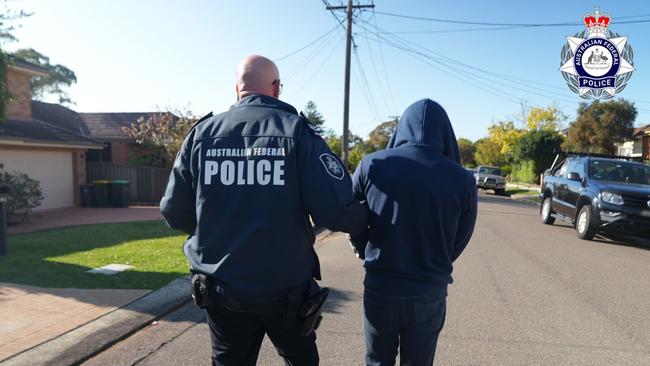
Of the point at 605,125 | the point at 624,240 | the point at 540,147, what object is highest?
the point at 605,125

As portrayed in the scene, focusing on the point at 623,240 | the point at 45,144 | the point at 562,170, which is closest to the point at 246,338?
the point at 623,240

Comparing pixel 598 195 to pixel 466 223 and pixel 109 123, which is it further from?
pixel 109 123

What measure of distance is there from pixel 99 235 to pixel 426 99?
943 cm

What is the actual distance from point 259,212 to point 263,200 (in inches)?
2.2

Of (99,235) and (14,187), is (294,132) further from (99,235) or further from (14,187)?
(14,187)

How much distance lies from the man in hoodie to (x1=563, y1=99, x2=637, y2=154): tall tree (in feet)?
102

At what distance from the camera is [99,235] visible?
998cm

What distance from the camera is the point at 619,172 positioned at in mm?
10641

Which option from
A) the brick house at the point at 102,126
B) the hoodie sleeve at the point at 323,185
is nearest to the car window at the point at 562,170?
the hoodie sleeve at the point at 323,185

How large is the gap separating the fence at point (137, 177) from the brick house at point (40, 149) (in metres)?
1.78

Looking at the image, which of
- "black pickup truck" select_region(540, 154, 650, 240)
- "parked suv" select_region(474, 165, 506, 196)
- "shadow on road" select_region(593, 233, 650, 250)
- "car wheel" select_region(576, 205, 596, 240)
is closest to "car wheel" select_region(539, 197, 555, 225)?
"black pickup truck" select_region(540, 154, 650, 240)

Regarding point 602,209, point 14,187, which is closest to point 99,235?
point 14,187

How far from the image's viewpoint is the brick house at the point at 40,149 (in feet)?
45.6

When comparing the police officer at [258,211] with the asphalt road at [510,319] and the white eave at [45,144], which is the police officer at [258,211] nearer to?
the asphalt road at [510,319]
